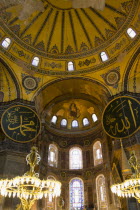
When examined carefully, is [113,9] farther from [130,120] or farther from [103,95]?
[130,120]

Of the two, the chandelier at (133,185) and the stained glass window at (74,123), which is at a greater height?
the stained glass window at (74,123)

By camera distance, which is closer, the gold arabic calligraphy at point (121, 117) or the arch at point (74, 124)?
the gold arabic calligraphy at point (121, 117)

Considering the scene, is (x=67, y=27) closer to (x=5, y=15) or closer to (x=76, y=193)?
(x=5, y=15)

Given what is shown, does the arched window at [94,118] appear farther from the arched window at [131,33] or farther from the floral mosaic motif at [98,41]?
the arched window at [131,33]

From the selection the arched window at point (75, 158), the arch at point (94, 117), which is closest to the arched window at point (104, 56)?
the arch at point (94, 117)

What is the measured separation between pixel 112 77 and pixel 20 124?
681 centimetres

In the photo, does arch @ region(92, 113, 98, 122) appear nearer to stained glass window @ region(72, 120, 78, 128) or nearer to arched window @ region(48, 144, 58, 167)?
stained glass window @ region(72, 120, 78, 128)

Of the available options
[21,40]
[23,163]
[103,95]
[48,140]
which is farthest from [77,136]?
[21,40]

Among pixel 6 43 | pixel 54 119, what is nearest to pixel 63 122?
pixel 54 119

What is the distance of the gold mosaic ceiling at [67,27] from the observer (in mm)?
12913

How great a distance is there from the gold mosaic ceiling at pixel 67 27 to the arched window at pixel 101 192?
902cm

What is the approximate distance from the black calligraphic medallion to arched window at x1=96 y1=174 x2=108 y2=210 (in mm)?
5990

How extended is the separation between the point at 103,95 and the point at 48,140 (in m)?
5.44

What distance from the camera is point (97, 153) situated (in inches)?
611
